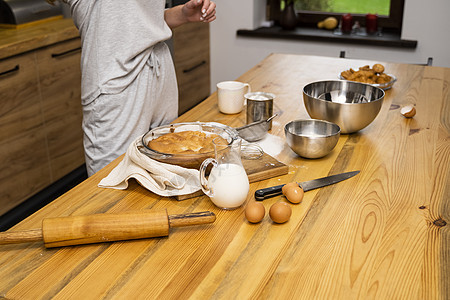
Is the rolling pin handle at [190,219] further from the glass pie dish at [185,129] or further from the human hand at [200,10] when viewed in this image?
the human hand at [200,10]

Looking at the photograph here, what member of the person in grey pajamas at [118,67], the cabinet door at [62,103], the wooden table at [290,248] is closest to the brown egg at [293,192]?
the wooden table at [290,248]

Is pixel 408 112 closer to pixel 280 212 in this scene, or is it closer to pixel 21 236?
pixel 280 212

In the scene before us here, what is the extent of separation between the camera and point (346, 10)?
3.96m

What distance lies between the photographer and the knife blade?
1237 mm

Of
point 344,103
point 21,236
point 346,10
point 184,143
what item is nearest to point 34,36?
point 184,143

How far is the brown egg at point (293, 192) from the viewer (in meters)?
1.21

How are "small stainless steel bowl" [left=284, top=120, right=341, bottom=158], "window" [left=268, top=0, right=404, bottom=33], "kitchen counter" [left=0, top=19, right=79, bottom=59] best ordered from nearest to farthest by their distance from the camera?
"small stainless steel bowl" [left=284, top=120, right=341, bottom=158]
"kitchen counter" [left=0, top=19, right=79, bottom=59]
"window" [left=268, top=0, right=404, bottom=33]

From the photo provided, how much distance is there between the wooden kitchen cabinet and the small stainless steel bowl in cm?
166

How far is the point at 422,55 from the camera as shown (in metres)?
3.54

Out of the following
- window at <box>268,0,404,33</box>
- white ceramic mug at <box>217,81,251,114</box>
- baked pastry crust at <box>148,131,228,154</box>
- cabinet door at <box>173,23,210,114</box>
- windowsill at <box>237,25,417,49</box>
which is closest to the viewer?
baked pastry crust at <box>148,131,228,154</box>

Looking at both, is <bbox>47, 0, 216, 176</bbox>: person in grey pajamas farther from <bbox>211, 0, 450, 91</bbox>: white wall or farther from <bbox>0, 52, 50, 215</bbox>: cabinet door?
<bbox>211, 0, 450, 91</bbox>: white wall

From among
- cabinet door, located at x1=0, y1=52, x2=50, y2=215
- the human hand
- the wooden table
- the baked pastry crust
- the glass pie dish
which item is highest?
the human hand

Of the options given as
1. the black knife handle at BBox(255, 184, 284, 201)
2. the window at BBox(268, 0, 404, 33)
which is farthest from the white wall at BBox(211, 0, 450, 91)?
the black knife handle at BBox(255, 184, 284, 201)

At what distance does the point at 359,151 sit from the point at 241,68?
2.64 meters
